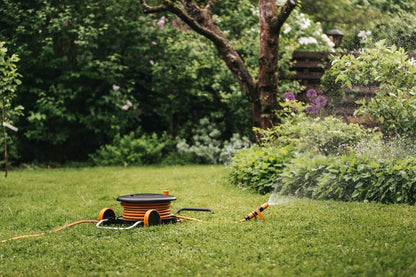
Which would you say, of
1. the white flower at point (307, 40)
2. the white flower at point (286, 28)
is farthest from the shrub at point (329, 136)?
the white flower at point (307, 40)

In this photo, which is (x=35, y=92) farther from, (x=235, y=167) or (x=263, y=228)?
(x=263, y=228)

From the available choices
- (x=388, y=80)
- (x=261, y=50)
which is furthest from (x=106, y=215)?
(x=261, y=50)

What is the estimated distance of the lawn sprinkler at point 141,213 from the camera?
3.65m

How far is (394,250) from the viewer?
109 inches

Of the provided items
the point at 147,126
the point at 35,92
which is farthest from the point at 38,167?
the point at 147,126

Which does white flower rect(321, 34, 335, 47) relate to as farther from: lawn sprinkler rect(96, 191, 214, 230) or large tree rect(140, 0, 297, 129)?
lawn sprinkler rect(96, 191, 214, 230)

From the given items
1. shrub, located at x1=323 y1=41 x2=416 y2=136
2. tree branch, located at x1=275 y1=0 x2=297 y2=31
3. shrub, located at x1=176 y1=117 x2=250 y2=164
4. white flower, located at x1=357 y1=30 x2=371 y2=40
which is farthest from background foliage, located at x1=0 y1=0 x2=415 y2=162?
shrub, located at x1=323 y1=41 x2=416 y2=136

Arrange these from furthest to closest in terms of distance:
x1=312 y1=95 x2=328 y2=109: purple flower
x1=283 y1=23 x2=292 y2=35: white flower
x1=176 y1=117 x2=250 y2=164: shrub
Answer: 1. x1=283 y1=23 x2=292 y2=35: white flower
2. x1=176 y1=117 x2=250 y2=164: shrub
3. x1=312 y1=95 x2=328 y2=109: purple flower

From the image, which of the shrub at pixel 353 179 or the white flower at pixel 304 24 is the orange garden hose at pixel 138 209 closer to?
the shrub at pixel 353 179

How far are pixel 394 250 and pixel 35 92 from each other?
745cm

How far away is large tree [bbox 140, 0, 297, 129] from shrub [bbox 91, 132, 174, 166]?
2.95m

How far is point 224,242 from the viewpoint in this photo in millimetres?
3195

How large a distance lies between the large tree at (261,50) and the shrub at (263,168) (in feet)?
2.62

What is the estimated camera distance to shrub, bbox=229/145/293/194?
5.29 m
